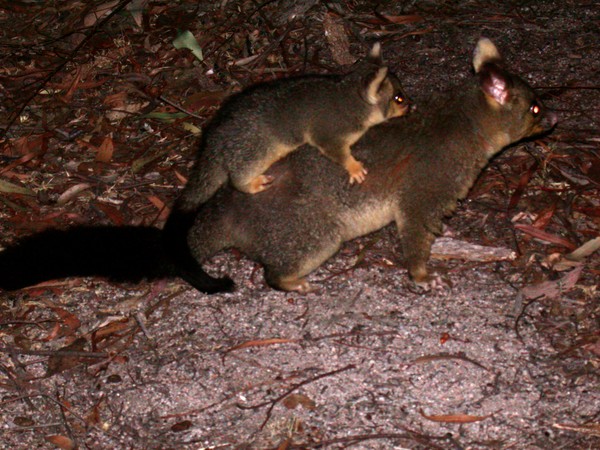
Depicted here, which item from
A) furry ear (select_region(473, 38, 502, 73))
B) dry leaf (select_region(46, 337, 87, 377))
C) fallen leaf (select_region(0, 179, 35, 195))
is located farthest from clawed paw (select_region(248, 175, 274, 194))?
Result: fallen leaf (select_region(0, 179, 35, 195))

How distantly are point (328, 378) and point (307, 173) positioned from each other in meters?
1.27

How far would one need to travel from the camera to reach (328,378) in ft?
15.0

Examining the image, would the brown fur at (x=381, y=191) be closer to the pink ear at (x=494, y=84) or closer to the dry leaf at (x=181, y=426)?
the pink ear at (x=494, y=84)

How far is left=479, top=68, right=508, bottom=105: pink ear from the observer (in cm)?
505

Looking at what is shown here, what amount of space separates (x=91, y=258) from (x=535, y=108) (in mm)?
2912

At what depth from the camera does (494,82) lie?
5.07m

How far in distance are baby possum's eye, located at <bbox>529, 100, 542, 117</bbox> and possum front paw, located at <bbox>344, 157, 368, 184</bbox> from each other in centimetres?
115

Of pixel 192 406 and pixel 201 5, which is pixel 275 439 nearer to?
pixel 192 406

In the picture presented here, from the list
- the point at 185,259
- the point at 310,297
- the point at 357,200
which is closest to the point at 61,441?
the point at 185,259

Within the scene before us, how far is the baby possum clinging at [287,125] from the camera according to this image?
4883 millimetres

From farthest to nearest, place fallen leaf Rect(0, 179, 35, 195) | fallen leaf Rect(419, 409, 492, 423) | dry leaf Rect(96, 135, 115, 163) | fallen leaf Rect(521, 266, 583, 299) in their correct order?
dry leaf Rect(96, 135, 115, 163), fallen leaf Rect(0, 179, 35, 195), fallen leaf Rect(521, 266, 583, 299), fallen leaf Rect(419, 409, 492, 423)

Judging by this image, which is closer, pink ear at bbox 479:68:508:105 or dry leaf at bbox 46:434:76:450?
dry leaf at bbox 46:434:76:450

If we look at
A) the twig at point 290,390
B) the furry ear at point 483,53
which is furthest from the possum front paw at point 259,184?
the furry ear at point 483,53

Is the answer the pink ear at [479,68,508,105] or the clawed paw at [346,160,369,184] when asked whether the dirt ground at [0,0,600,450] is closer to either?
the clawed paw at [346,160,369,184]
